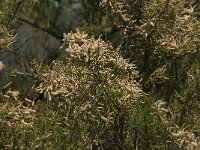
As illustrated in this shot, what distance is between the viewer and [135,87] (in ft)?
22.4

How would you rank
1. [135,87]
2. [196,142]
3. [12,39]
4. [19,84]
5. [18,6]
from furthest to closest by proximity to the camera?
[19,84], [18,6], [12,39], [135,87], [196,142]

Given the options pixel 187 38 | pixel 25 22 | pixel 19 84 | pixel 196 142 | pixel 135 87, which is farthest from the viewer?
pixel 25 22

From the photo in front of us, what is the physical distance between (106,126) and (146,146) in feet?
2.76

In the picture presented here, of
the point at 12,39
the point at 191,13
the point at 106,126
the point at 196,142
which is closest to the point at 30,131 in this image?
the point at 106,126

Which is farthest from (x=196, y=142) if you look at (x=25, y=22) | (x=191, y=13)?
(x=25, y=22)

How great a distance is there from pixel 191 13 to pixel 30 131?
2790 mm

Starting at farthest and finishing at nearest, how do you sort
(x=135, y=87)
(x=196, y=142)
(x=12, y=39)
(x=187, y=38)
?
(x=12, y=39), (x=187, y=38), (x=135, y=87), (x=196, y=142)

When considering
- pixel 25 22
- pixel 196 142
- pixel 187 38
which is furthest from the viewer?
pixel 25 22

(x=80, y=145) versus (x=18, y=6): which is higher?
(x=18, y=6)

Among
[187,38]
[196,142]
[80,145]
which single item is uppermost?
[187,38]

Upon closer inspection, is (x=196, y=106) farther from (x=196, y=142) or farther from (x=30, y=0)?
(x=30, y=0)

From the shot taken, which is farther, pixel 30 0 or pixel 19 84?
pixel 19 84

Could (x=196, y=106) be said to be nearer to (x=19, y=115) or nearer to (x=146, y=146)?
(x=146, y=146)

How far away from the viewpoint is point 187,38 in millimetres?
7523
